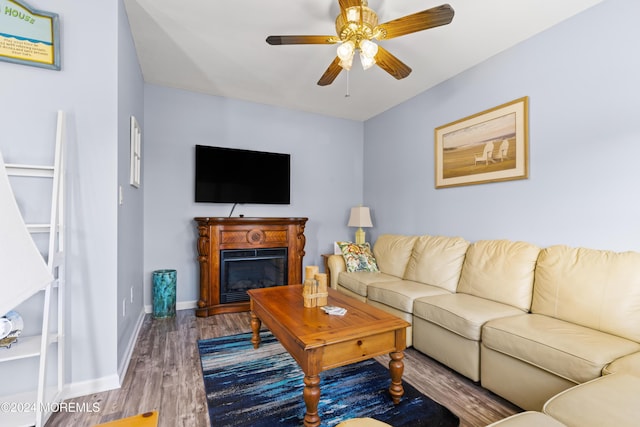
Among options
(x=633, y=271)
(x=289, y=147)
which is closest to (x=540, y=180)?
(x=633, y=271)

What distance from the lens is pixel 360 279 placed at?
10.6ft

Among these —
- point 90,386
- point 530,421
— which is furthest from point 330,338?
point 90,386

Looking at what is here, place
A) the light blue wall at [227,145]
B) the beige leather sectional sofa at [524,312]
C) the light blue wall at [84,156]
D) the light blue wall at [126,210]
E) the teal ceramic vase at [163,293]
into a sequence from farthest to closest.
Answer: the light blue wall at [227,145] < the teal ceramic vase at [163,293] < the light blue wall at [126,210] < the light blue wall at [84,156] < the beige leather sectional sofa at [524,312]

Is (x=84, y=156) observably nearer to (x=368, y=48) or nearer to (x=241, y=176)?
(x=368, y=48)

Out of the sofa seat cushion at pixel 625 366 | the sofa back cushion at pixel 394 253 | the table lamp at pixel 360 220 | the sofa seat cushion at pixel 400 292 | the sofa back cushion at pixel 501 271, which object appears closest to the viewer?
the sofa seat cushion at pixel 625 366

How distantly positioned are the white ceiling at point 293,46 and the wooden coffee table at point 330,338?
2.14m

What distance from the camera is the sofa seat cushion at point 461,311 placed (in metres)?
2.04

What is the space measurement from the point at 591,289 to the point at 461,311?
77 centimetres

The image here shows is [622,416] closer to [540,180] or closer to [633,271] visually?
[633,271]

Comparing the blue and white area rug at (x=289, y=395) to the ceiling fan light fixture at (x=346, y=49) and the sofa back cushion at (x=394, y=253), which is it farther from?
the ceiling fan light fixture at (x=346, y=49)

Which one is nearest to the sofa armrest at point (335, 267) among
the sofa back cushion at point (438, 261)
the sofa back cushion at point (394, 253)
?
the sofa back cushion at point (394, 253)

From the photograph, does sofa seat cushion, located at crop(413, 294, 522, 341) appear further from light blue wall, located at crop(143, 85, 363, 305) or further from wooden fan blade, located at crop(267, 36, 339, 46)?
light blue wall, located at crop(143, 85, 363, 305)

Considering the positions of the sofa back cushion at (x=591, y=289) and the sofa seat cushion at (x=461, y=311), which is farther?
the sofa seat cushion at (x=461, y=311)

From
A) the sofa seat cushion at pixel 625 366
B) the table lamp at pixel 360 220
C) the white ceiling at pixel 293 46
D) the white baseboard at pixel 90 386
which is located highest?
the white ceiling at pixel 293 46
